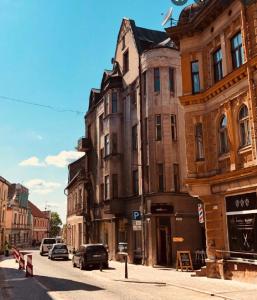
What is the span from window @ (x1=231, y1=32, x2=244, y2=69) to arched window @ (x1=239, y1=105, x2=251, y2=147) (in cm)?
214

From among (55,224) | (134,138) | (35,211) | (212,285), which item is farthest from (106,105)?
(55,224)

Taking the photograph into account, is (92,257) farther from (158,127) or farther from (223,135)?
(223,135)

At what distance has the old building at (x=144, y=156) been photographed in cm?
2720

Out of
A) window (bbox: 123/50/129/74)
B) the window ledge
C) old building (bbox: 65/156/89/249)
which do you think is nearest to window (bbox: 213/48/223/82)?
the window ledge

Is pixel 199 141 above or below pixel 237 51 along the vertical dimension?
below

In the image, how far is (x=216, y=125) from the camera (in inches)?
Answer: 756

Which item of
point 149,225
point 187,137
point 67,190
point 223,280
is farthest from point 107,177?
point 67,190

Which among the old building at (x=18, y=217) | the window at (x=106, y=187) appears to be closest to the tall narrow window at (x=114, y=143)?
the window at (x=106, y=187)

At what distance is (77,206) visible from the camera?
50.6 metres

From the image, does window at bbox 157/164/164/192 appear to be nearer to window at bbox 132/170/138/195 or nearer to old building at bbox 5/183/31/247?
window at bbox 132/170/138/195

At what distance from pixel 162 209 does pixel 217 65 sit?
1105cm

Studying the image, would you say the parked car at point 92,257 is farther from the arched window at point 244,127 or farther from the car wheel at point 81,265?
the arched window at point 244,127

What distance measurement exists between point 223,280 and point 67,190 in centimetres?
4558

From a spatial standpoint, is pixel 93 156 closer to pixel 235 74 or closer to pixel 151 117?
pixel 151 117
